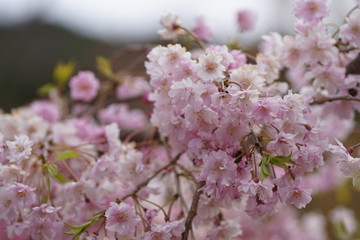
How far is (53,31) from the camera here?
5.73 meters

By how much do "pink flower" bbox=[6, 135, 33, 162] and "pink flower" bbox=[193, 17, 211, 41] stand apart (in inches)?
23.3

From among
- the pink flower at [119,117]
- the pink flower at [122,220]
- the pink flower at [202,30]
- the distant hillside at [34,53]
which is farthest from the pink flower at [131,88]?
the distant hillside at [34,53]

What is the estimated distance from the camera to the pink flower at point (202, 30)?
1.31 metres

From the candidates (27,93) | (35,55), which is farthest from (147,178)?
(35,55)

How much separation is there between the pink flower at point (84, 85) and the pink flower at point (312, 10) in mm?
702

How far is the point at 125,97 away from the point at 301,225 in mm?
1151

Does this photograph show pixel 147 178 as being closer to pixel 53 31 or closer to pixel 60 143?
pixel 60 143

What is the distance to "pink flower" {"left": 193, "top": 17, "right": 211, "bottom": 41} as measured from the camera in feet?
4.29

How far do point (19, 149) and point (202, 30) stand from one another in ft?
2.05

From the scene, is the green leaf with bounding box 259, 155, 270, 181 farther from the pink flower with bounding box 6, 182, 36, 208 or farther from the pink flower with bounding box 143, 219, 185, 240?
the pink flower with bounding box 6, 182, 36, 208

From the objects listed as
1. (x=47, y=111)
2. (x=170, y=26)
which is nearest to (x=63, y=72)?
(x=47, y=111)

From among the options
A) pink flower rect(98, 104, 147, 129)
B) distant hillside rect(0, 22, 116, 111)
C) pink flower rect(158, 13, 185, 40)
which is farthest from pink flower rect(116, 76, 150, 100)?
distant hillside rect(0, 22, 116, 111)

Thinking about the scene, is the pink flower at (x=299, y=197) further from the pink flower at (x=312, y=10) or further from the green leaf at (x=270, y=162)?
the pink flower at (x=312, y=10)

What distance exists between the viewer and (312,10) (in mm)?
1035
